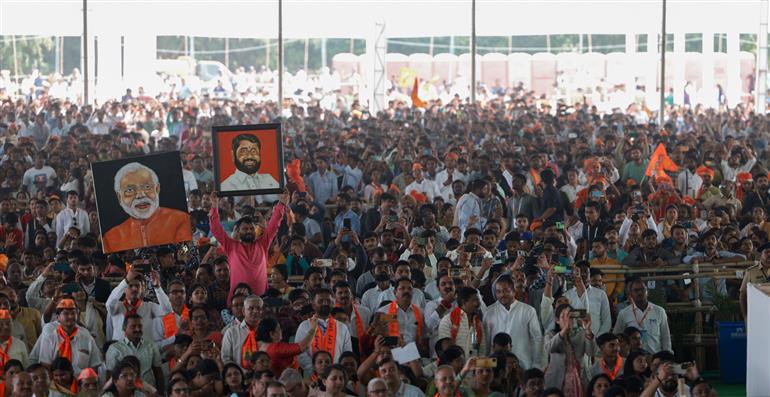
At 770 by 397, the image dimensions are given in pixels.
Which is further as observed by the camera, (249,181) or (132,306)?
(249,181)

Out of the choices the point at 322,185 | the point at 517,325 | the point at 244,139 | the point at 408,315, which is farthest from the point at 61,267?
the point at 322,185

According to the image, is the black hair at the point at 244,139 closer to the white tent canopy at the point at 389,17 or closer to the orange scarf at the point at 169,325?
the orange scarf at the point at 169,325

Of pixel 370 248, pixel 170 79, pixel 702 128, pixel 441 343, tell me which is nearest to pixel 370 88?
pixel 702 128

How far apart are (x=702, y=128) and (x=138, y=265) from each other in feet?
69.6

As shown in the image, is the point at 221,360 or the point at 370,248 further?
the point at 370,248

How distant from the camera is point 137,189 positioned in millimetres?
13219

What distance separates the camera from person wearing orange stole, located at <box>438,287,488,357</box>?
449 inches

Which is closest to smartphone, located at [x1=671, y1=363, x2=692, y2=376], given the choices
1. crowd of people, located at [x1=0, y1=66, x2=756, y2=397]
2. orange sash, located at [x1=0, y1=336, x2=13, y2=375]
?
crowd of people, located at [x1=0, y1=66, x2=756, y2=397]

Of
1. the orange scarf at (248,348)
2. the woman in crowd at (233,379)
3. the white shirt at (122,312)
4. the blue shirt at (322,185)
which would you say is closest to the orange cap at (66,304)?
the white shirt at (122,312)

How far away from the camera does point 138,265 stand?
12.1 m

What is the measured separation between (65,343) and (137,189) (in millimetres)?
2556

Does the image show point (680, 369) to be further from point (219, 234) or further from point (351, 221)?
point (351, 221)

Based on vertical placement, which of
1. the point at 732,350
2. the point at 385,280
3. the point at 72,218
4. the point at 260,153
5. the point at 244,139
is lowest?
the point at 732,350

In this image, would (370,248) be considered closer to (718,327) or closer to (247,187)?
(247,187)
